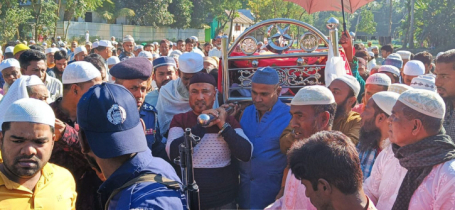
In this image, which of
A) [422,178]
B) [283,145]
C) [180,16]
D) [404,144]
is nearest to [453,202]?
[422,178]

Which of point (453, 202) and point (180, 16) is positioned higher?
point (180, 16)

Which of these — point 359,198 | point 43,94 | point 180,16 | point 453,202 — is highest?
point 180,16

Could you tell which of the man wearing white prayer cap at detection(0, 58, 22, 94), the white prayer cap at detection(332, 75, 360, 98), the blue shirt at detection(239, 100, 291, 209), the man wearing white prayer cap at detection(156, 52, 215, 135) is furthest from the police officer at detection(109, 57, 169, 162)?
the man wearing white prayer cap at detection(0, 58, 22, 94)

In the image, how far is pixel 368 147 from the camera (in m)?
3.42

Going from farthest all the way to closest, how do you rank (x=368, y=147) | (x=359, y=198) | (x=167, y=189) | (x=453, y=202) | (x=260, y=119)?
(x=260, y=119)
(x=368, y=147)
(x=453, y=202)
(x=359, y=198)
(x=167, y=189)

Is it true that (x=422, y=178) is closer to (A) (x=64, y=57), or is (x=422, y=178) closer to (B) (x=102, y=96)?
(B) (x=102, y=96)

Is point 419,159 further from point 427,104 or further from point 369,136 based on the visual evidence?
point 369,136

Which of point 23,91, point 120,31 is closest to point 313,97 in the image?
point 23,91

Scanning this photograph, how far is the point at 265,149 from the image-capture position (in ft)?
12.6

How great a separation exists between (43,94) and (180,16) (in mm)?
37417

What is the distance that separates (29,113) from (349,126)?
2.44m

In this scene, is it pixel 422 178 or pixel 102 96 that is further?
pixel 422 178

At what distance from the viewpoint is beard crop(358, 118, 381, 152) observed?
340 centimetres

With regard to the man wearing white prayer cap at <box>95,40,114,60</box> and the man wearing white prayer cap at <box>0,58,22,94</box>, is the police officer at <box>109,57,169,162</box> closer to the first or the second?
the man wearing white prayer cap at <box>0,58,22,94</box>
